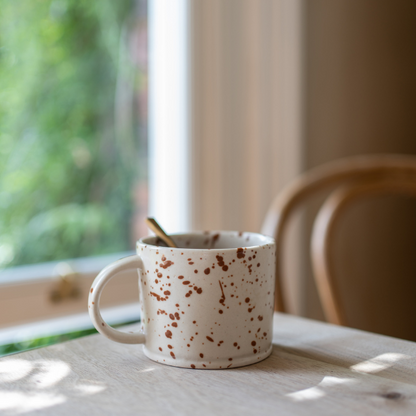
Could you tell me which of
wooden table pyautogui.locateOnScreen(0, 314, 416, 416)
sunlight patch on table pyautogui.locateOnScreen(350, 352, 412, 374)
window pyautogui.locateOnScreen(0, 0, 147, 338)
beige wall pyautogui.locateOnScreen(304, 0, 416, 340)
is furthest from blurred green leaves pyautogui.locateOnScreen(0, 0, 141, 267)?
sunlight patch on table pyautogui.locateOnScreen(350, 352, 412, 374)

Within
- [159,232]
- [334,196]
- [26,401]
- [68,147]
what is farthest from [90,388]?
[68,147]

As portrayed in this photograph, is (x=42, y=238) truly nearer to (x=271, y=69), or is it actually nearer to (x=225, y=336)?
(x=271, y=69)

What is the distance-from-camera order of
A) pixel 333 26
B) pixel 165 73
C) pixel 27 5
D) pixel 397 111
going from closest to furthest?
pixel 27 5
pixel 165 73
pixel 333 26
pixel 397 111

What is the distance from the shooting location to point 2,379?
355 millimetres

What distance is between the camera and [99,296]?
0.39 m

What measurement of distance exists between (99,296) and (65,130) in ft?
2.64

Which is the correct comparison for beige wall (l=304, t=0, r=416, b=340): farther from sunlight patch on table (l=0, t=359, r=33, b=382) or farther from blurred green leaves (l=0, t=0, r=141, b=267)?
sunlight patch on table (l=0, t=359, r=33, b=382)

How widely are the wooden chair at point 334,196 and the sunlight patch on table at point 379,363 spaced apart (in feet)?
1.03

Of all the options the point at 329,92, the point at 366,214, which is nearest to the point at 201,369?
the point at 329,92

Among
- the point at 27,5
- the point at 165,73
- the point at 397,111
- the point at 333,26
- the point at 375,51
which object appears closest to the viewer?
the point at 27,5

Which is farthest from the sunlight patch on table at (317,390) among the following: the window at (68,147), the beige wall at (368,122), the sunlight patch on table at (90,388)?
the beige wall at (368,122)

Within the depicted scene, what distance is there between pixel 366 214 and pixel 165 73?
92 centimetres

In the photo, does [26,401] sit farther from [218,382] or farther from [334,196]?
[334,196]

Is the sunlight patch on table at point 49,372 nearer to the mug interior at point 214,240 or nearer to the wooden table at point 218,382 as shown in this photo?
the wooden table at point 218,382
